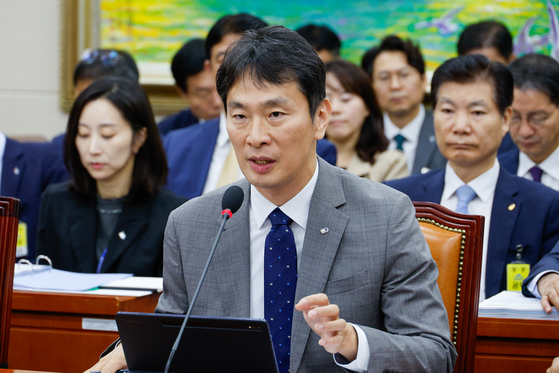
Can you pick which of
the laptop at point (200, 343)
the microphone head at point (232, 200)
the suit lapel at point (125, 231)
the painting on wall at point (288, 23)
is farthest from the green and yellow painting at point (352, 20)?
the laptop at point (200, 343)

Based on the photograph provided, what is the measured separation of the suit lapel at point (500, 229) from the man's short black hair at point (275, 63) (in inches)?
45.4

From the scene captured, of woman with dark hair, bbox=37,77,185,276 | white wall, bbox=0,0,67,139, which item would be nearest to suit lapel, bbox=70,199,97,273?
woman with dark hair, bbox=37,77,185,276

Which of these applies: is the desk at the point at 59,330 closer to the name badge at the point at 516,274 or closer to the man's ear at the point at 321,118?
the man's ear at the point at 321,118

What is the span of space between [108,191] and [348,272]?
1.61 m

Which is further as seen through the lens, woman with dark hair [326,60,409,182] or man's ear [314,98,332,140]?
woman with dark hair [326,60,409,182]

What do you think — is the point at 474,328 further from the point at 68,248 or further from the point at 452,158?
the point at 68,248

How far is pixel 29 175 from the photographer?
329 cm

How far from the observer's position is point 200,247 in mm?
1611

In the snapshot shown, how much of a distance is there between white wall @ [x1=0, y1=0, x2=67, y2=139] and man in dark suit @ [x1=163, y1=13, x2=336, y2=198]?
2157 mm

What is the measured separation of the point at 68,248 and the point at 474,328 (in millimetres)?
1723

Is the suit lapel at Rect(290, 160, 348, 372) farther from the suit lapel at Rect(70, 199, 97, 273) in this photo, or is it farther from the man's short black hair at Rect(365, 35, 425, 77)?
the man's short black hair at Rect(365, 35, 425, 77)

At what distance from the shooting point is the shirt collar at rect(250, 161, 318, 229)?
161 cm

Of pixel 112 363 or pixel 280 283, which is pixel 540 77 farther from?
pixel 112 363

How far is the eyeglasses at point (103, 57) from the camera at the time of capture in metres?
4.00
